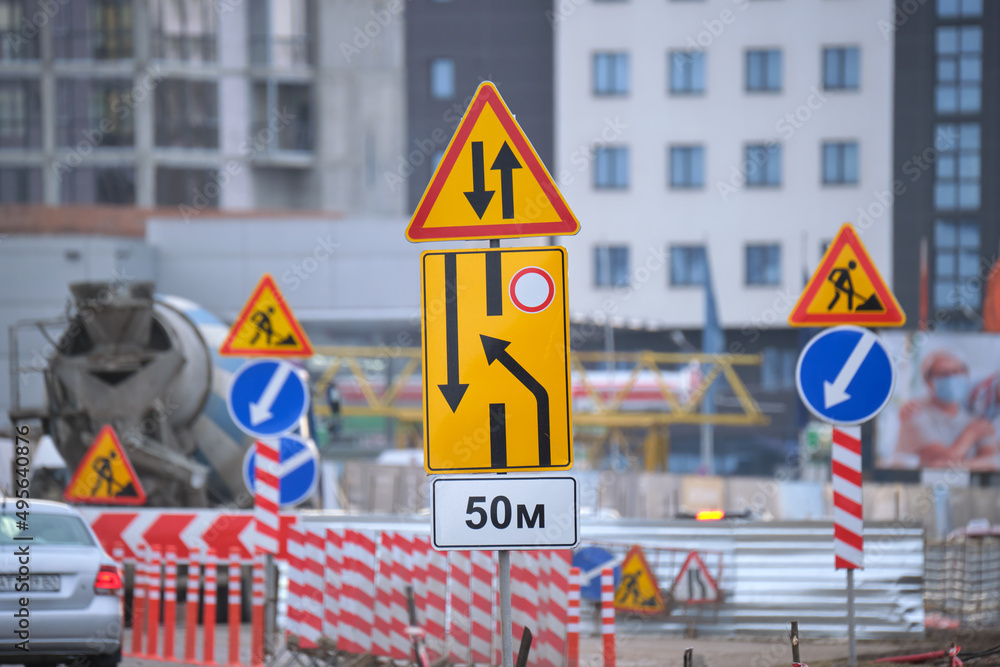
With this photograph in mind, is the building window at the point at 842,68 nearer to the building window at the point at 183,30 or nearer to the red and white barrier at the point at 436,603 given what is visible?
the building window at the point at 183,30

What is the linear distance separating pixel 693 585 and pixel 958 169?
136 feet

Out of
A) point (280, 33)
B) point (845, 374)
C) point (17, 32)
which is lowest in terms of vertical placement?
point (845, 374)

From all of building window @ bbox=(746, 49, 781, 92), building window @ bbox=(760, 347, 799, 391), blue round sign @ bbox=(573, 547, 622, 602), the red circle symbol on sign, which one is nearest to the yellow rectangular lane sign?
the red circle symbol on sign

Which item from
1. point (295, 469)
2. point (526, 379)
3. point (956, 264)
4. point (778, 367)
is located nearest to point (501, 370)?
point (526, 379)

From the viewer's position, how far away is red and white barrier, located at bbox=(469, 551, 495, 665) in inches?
411

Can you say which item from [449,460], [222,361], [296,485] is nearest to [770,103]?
[222,361]

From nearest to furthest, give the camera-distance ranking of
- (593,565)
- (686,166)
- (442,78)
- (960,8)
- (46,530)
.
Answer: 1. (46,530)
2. (593,565)
3. (686,166)
4. (960,8)
5. (442,78)

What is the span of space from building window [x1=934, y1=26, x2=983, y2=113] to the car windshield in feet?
153

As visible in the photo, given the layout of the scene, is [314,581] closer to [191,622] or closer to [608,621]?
[191,622]

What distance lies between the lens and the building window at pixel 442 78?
53.8 m

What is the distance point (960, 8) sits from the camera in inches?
1977

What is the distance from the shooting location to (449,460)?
16.4 feet

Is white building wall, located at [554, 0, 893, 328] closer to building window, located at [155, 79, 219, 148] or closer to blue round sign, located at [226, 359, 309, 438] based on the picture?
building window, located at [155, 79, 219, 148]

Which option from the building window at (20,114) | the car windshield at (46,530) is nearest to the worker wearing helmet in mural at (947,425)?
the car windshield at (46,530)
